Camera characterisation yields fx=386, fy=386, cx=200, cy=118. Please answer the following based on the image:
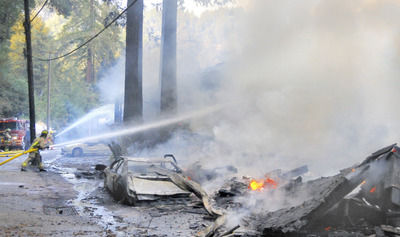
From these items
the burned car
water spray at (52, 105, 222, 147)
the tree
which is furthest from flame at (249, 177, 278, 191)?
the tree

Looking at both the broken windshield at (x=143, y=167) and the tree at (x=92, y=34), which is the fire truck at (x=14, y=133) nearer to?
the tree at (x=92, y=34)

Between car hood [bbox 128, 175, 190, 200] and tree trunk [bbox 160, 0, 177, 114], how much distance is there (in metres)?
10.4

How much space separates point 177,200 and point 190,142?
329 inches

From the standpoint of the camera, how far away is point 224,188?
8953mm

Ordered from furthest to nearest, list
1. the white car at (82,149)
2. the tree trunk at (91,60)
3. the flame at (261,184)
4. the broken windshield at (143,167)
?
1. the tree trunk at (91,60)
2. the white car at (82,149)
3. the broken windshield at (143,167)
4. the flame at (261,184)

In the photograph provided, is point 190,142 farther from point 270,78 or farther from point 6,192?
point 6,192

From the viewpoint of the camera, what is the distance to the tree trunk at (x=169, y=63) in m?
18.9

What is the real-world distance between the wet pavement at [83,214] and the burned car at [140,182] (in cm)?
19

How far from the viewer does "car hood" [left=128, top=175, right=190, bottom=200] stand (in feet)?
26.4

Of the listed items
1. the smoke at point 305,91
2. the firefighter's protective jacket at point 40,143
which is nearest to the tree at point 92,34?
the smoke at point 305,91

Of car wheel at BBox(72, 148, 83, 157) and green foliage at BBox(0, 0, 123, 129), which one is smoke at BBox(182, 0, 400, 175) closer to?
car wheel at BBox(72, 148, 83, 157)

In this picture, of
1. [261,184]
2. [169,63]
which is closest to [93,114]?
[169,63]

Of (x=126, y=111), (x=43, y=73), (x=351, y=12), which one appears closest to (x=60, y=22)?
(x=43, y=73)

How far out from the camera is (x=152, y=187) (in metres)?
8.28
